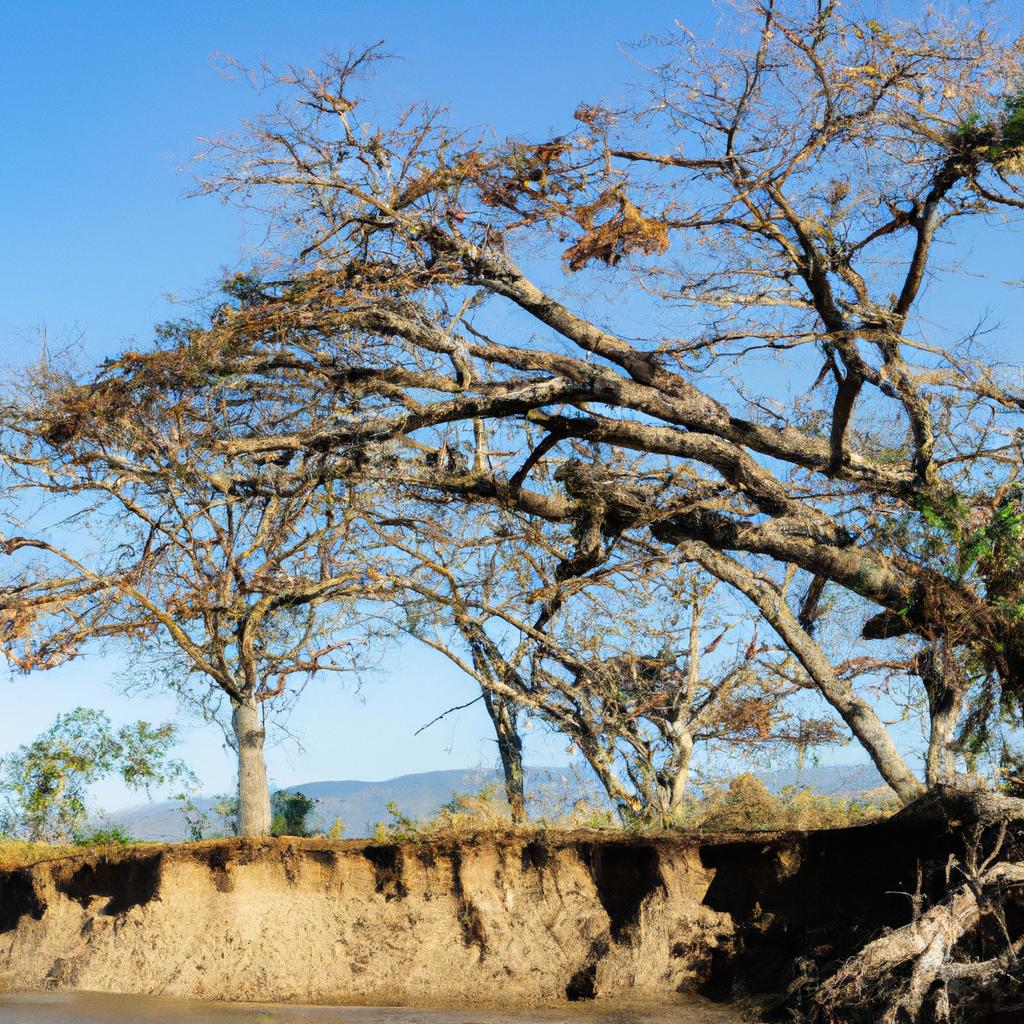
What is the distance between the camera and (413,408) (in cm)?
1170

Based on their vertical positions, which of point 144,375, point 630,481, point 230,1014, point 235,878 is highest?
point 144,375

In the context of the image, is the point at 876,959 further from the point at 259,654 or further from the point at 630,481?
the point at 259,654

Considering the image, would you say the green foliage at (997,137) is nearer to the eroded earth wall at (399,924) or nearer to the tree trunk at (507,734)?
the eroded earth wall at (399,924)

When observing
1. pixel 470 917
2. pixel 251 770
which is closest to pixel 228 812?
pixel 251 770

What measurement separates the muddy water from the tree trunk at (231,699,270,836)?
413cm

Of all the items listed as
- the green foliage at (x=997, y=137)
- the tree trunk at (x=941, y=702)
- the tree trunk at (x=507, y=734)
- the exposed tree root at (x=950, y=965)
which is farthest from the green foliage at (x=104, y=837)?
the green foliage at (x=997, y=137)

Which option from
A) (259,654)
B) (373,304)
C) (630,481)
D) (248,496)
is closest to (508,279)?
(373,304)

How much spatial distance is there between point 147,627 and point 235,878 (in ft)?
15.8

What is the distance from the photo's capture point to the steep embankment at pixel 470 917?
1003 cm

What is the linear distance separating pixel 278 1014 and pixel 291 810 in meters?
7.13

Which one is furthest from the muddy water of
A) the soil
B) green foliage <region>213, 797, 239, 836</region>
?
green foliage <region>213, 797, 239, 836</region>

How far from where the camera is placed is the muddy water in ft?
30.6

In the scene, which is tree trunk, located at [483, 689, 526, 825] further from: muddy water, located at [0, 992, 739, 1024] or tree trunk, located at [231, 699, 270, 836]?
muddy water, located at [0, 992, 739, 1024]

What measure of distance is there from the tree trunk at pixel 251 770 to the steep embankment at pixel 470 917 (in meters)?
2.80
